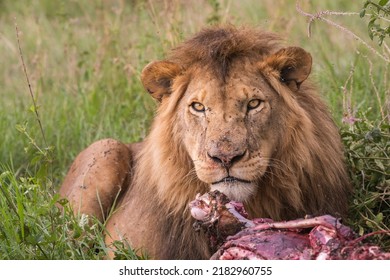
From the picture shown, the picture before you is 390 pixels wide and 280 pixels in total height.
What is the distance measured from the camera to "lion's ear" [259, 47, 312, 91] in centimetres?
477

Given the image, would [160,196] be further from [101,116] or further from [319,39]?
[319,39]

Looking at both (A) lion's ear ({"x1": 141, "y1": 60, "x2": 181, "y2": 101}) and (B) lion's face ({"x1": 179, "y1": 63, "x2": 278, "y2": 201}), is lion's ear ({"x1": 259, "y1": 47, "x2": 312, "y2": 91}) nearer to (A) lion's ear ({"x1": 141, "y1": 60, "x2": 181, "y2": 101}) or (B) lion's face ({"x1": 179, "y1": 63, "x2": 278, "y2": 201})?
(B) lion's face ({"x1": 179, "y1": 63, "x2": 278, "y2": 201})

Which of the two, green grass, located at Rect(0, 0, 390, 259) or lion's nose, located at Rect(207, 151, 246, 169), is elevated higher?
lion's nose, located at Rect(207, 151, 246, 169)

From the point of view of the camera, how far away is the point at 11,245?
4.87m

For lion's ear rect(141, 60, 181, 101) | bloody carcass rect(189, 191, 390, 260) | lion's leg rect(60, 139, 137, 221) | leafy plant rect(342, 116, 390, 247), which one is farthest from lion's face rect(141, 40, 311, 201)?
lion's leg rect(60, 139, 137, 221)

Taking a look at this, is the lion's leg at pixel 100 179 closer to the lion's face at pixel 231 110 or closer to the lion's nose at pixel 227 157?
the lion's face at pixel 231 110

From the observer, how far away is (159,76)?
4961mm

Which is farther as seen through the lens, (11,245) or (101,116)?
(101,116)

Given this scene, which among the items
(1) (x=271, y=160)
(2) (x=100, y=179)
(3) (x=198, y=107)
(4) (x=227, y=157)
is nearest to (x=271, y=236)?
(4) (x=227, y=157)

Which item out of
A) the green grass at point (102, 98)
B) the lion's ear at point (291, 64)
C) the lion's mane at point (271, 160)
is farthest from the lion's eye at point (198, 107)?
the green grass at point (102, 98)

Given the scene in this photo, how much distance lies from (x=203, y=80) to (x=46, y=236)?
1109 mm

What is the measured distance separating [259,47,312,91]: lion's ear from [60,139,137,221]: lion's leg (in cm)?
141
